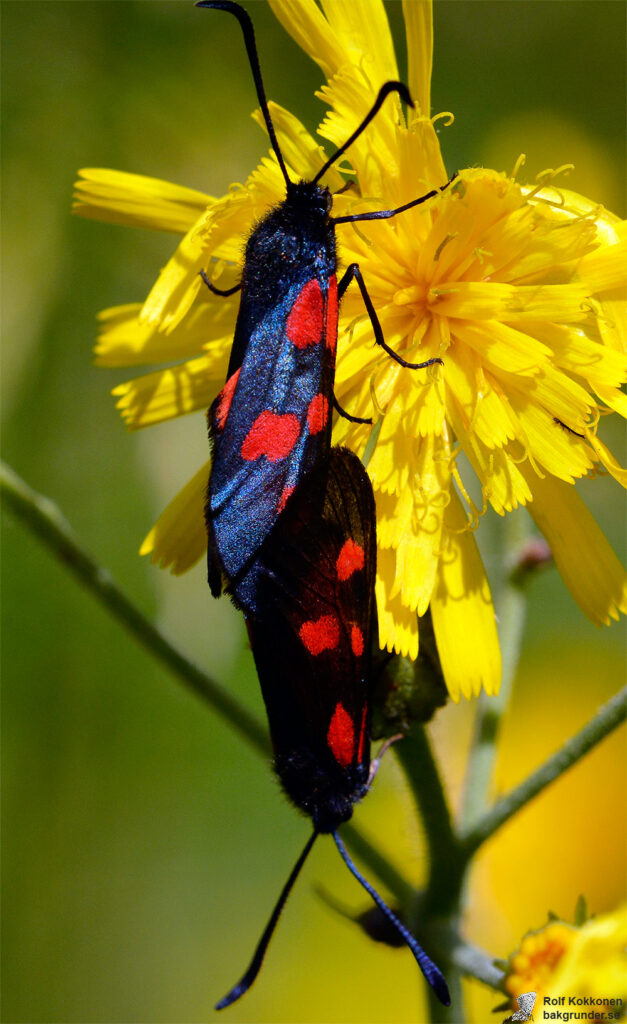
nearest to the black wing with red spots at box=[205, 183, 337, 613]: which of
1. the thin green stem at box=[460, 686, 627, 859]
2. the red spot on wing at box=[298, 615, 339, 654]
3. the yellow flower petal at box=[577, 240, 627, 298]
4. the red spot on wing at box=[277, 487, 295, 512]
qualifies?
the red spot on wing at box=[277, 487, 295, 512]

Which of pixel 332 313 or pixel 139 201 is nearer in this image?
pixel 332 313

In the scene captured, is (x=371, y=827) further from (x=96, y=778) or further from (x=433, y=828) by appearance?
(x=433, y=828)

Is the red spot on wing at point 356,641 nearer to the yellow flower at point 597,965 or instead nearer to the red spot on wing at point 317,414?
the red spot on wing at point 317,414

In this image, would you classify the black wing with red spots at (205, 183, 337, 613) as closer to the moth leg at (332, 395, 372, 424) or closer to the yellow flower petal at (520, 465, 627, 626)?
the moth leg at (332, 395, 372, 424)

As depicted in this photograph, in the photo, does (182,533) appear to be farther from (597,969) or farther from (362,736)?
(597,969)

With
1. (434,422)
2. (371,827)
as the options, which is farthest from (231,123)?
(371,827)

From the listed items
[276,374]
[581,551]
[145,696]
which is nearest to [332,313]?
[276,374]
